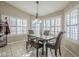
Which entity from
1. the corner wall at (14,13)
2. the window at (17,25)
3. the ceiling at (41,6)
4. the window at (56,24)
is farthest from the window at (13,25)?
the window at (56,24)

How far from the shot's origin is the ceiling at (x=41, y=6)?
3462 millimetres

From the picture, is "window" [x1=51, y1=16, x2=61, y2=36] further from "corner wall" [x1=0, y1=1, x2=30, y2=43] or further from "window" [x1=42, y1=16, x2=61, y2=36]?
"corner wall" [x1=0, y1=1, x2=30, y2=43]

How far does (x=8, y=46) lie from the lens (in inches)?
145

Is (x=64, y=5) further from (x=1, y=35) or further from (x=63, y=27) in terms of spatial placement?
(x=1, y=35)

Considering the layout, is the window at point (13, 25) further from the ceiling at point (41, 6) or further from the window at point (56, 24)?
the window at point (56, 24)

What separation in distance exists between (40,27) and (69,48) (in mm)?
1422

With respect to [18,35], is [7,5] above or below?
above

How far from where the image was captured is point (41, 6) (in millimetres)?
3865

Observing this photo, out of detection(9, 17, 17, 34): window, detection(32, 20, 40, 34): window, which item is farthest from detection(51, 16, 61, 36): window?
detection(9, 17, 17, 34): window

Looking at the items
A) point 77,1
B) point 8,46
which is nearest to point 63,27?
point 77,1

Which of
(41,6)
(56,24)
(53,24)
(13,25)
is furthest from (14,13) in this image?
(56,24)

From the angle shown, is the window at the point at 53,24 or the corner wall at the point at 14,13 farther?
the window at the point at 53,24

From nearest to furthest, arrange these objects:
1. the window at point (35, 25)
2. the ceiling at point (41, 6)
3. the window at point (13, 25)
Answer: the window at point (13, 25) < the ceiling at point (41, 6) < the window at point (35, 25)

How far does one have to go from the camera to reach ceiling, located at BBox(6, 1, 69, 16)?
3462 millimetres
